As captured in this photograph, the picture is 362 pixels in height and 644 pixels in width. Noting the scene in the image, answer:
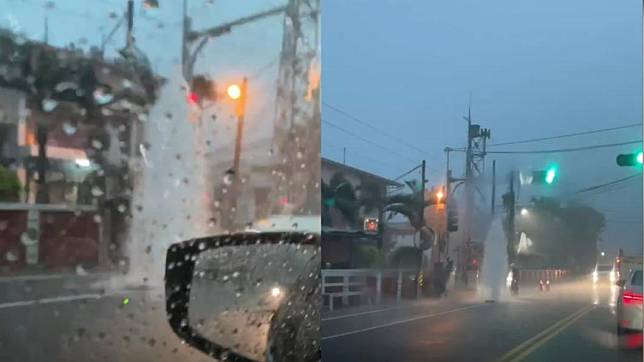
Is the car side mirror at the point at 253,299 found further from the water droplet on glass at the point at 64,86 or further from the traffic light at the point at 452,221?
the water droplet on glass at the point at 64,86

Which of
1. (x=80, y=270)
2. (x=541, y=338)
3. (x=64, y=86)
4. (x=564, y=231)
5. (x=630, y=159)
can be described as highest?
(x=64, y=86)

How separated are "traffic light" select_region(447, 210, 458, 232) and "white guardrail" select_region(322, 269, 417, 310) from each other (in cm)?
22

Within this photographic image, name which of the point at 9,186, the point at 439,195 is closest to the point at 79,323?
the point at 9,186

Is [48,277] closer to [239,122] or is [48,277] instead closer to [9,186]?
[9,186]

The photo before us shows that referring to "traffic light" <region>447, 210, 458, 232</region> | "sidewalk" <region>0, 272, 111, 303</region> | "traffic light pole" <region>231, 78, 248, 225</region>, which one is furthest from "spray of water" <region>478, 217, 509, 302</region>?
Result: "sidewalk" <region>0, 272, 111, 303</region>

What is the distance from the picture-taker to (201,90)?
5.99 ft

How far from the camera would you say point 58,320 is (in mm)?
1557

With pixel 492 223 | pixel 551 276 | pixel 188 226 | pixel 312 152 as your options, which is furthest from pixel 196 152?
pixel 551 276

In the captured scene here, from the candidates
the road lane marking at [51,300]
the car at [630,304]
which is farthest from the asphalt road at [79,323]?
the car at [630,304]

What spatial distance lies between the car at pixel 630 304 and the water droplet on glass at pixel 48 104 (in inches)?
61.5

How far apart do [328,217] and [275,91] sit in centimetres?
40

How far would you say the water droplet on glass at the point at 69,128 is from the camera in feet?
5.09

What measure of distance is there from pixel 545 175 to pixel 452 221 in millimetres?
308

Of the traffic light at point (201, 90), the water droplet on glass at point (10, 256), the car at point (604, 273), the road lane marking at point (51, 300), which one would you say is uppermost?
the traffic light at point (201, 90)
